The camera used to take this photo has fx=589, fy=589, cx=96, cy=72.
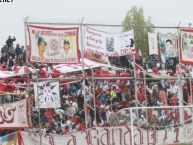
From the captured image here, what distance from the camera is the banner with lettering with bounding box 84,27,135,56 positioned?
62.2ft

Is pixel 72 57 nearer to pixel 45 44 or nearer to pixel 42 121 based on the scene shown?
pixel 45 44

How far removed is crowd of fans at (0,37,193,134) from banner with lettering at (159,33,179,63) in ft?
2.18

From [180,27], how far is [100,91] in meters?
3.81

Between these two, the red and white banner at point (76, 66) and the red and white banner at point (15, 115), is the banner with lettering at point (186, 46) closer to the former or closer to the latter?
the red and white banner at point (76, 66)

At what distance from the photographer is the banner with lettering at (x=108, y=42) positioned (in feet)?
62.2

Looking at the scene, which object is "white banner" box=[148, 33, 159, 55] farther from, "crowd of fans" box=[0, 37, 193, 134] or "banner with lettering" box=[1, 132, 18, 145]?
"banner with lettering" box=[1, 132, 18, 145]

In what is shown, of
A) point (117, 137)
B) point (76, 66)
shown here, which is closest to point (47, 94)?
point (76, 66)

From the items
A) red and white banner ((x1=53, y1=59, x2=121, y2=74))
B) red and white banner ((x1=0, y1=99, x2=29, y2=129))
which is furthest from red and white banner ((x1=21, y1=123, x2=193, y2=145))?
red and white banner ((x1=53, y1=59, x2=121, y2=74))

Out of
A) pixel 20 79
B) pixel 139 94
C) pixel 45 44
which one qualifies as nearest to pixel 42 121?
pixel 20 79

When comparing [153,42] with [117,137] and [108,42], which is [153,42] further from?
[117,137]

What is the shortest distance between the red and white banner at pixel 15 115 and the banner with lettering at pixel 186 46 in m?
6.11

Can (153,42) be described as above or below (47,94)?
above

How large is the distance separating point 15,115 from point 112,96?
5.05 metres

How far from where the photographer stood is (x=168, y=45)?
20.6 meters
